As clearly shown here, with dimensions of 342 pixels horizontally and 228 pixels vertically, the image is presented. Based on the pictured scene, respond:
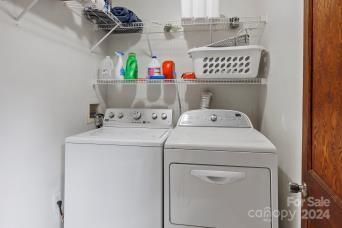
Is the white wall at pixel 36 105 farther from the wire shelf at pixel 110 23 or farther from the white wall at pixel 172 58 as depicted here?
the white wall at pixel 172 58

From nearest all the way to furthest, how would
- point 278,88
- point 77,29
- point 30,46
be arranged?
point 30,46, point 278,88, point 77,29

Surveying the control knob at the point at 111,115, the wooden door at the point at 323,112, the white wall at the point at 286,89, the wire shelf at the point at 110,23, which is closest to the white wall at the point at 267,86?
the white wall at the point at 286,89

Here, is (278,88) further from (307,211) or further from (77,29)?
(77,29)

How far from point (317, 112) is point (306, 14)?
43 cm

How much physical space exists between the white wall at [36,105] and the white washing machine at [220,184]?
32.4 inches

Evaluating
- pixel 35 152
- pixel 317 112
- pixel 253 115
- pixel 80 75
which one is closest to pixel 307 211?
pixel 317 112

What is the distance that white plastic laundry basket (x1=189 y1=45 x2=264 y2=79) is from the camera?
176 centimetres

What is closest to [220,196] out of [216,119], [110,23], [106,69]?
[216,119]

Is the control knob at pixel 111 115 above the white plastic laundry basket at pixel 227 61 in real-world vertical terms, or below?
below

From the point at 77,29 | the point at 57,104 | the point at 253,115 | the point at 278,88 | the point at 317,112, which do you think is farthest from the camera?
the point at 253,115

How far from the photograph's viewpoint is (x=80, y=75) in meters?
1.87

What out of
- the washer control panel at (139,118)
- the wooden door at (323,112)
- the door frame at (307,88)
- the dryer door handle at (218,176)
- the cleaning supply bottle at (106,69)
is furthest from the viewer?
the cleaning supply bottle at (106,69)

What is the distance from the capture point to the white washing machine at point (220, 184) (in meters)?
1.20

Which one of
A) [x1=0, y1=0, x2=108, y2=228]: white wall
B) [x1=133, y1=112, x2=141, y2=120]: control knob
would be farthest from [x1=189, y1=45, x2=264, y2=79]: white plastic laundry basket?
[x1=0, y1=0, x2=108, y2=228]: white wall
